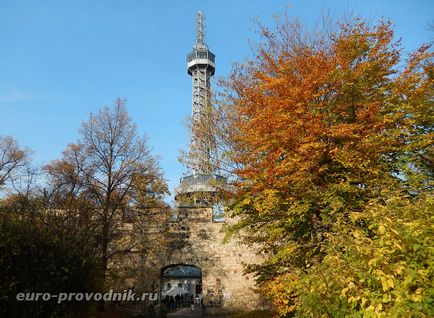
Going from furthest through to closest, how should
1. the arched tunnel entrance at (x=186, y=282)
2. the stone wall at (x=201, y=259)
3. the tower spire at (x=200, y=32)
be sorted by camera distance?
1. the tower spire at (x=200, y=32)
2. the arched tunnel entrance at (x=186, y=282)
3. the stone wall at (x=201, y=259)

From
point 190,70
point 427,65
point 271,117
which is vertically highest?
point 190,70

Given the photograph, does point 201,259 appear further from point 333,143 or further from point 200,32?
point 200,32

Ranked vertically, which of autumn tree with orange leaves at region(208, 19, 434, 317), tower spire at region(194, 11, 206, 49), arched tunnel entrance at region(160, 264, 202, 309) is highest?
tower spire at region(194, 11, 206, 49)

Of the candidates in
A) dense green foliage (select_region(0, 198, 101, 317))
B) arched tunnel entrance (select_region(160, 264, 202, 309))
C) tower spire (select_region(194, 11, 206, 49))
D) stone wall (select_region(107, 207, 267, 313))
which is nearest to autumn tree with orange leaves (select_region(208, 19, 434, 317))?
dense green foliage (select_region(0, 198, 101, 317))

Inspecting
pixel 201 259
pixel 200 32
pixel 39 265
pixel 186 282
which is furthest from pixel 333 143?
pixel 200 32

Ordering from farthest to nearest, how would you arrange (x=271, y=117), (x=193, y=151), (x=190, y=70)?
(x=190, y=70) < (x=193, y=151) < (x=271, y=117)

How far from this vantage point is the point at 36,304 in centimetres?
724

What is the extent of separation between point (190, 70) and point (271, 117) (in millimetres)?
55925

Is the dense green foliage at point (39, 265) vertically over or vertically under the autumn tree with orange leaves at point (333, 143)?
under

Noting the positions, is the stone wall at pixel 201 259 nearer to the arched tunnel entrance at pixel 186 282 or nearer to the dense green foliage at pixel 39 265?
the dense green foliage at pixel 39 265

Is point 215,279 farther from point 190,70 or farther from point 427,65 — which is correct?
point 190,70

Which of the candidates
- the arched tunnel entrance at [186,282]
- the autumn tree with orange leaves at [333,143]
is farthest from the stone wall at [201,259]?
the arched tunnel entrance at [186,282]

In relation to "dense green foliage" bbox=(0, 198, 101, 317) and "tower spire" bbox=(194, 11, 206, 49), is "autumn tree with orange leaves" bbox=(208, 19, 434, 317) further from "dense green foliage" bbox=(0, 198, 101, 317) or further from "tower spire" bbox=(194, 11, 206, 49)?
"tower spire" bbox=(194, 11, 206, 49)

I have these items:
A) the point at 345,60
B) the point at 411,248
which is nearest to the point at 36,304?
the point at 411,248
